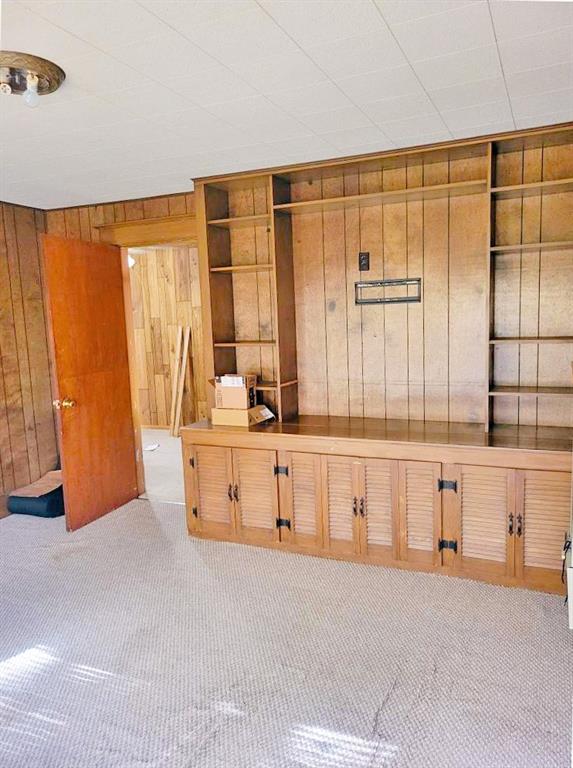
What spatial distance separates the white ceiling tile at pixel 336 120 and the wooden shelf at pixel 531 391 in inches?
61.8

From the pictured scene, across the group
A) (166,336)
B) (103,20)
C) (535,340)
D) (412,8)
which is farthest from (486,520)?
(166,336)

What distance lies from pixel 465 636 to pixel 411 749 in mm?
755

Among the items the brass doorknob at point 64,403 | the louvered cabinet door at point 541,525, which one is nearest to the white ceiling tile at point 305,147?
the louvered cabinet door at point 541,525

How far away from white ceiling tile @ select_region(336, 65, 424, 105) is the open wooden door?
2316mm

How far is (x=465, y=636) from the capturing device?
8.45 ft

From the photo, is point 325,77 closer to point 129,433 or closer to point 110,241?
point 110,241

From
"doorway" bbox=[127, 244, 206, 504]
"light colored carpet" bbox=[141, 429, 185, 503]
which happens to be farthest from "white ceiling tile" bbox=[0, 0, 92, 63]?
"doorway" bbox=[127, 244, 206, 504]

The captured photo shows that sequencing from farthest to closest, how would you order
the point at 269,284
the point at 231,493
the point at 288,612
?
the point at 269,284
the point at 231,493
the point at 288,612

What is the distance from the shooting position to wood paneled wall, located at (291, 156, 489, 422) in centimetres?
341

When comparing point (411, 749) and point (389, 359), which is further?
point (389, 359)

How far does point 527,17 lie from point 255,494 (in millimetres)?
2758

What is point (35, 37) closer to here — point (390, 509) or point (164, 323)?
point (390, 509)

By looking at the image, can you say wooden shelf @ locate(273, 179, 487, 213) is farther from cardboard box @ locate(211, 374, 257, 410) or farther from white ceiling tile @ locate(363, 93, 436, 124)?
cardboard box @ locate(211, 374, 257, 410)

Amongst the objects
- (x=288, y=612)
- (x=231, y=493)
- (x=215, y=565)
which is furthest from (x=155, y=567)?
(x=288, y=612)
